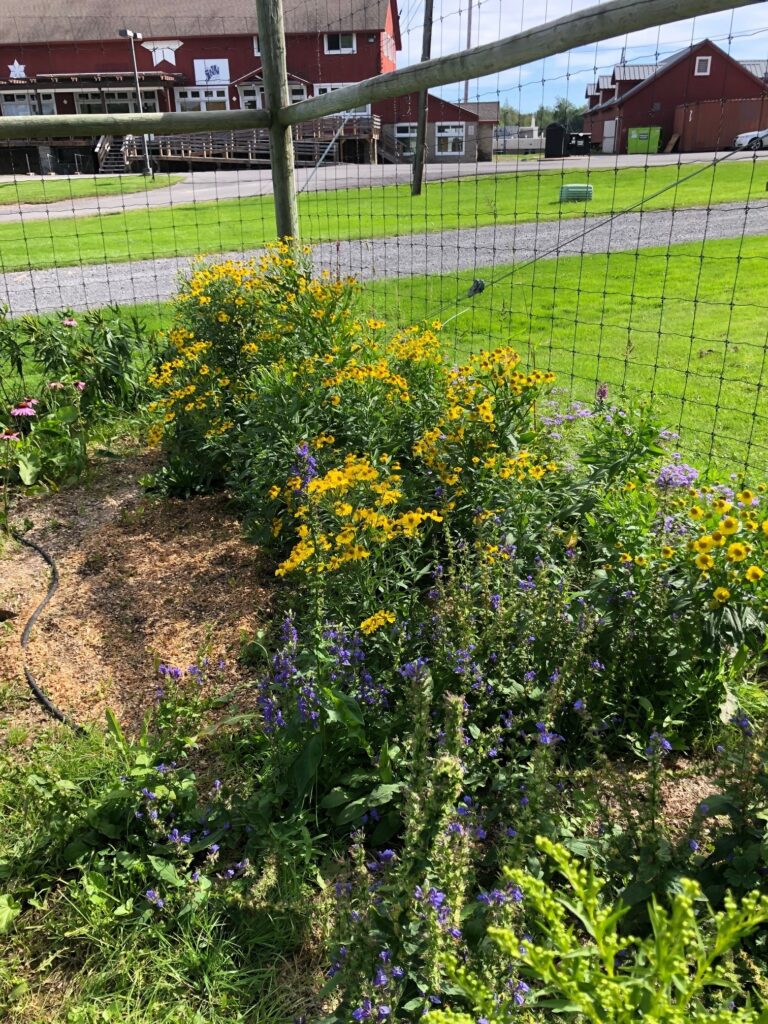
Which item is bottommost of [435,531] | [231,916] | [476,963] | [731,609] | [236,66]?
[231,916]

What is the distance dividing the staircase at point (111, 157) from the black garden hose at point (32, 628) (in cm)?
3358

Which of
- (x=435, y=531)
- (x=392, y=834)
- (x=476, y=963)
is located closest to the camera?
(x=476, y=963)

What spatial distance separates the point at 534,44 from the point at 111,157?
1435 inches

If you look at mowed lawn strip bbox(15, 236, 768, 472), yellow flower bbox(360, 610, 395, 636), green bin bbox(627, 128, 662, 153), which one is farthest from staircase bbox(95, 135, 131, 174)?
yellow flower bbox(360, 610, 395, 636)

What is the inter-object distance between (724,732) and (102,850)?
1.73 m

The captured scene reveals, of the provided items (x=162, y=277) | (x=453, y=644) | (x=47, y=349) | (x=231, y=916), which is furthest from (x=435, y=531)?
(x=162, y=277)

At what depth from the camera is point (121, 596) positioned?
348cm

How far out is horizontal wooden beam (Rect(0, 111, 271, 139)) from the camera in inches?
201

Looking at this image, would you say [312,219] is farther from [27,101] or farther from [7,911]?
[27,101]

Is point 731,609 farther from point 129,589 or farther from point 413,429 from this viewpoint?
point 129,589

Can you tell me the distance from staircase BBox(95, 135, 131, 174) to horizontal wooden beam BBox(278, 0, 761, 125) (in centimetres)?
3288

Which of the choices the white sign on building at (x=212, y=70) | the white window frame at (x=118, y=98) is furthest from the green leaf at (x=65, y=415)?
the white sign on building at (x=212, y=70)

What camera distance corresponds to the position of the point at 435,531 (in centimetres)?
316

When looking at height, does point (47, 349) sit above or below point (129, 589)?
above
